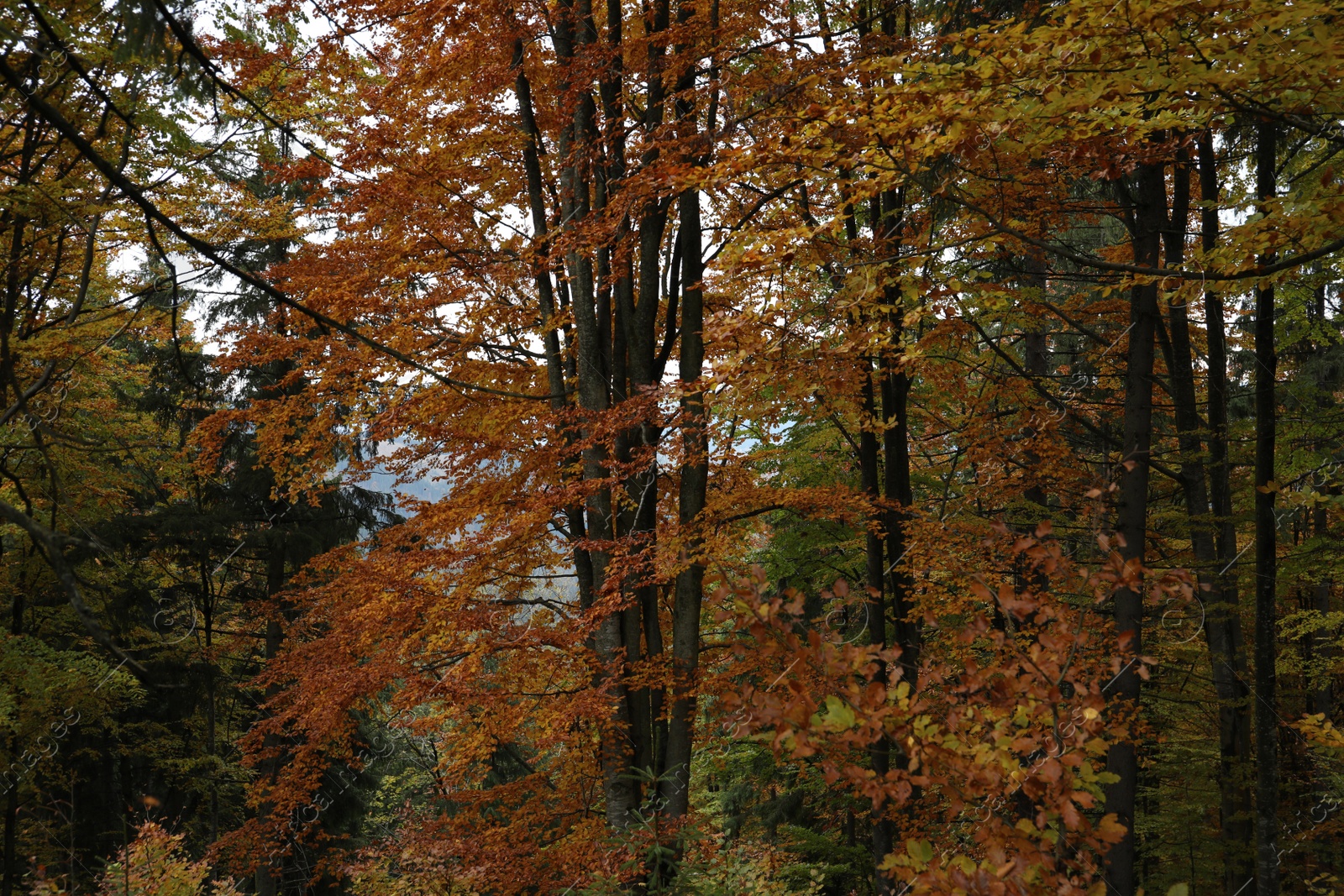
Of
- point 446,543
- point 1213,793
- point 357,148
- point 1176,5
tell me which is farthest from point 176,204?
point 1213,793

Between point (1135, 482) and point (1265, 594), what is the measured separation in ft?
4.46

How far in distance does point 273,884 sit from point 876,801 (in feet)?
42.9

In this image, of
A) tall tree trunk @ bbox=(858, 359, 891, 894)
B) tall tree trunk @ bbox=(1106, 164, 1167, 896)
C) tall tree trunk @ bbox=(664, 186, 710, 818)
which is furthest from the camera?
tall tree trunk @ bbox=(858, 359, 891, 894)

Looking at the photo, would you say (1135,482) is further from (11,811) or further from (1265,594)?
(11,811)

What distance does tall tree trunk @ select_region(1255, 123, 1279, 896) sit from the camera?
21.9 feet

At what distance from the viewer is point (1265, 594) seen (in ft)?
22.7

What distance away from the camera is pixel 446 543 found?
26.9 feet

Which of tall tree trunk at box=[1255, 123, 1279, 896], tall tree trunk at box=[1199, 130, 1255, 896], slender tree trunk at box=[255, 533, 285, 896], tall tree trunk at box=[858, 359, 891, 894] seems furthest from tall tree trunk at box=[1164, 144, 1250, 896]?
slender tree trunk at box=[255, 533, 285, 896]

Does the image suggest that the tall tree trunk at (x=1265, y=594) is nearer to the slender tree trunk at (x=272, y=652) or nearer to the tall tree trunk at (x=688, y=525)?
the tall tree trunk at (x=688, y=525)

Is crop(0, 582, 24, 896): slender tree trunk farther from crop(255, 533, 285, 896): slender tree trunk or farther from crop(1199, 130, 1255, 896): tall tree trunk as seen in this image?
crop(1199, 130, 1255, 896): tall tree trunk

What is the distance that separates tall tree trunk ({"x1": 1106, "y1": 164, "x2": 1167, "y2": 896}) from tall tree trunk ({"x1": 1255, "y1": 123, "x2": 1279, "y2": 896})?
79 centimetres

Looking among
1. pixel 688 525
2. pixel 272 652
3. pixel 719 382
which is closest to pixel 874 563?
pixel 688 525

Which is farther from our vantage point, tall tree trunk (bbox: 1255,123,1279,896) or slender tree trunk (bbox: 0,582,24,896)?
slender tree trunk (bbox: 0,582,24,896)

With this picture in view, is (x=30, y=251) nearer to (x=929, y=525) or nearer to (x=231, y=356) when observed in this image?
(x=231, y=356)
